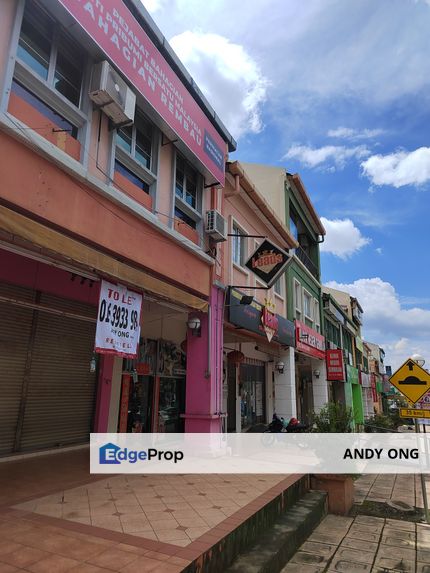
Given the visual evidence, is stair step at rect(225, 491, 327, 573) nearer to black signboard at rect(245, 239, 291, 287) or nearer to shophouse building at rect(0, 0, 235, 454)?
shophouse building at rect(0, 0, 235, 454)

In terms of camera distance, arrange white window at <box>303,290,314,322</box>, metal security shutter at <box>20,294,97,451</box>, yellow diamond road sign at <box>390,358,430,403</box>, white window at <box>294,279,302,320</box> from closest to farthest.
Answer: metal security shutter at <box>20,294,97,451</box> < yellow diamond road sign at <box>390,358,430,403</box> < white window at <box>294,279,302,320</box> < white window at <box>303,290,314,322</box>

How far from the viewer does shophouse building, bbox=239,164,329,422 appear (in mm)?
A: 14789

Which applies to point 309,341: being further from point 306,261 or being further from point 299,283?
point 306,261

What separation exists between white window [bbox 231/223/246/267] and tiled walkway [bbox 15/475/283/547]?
249 inches

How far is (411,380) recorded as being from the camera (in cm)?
889

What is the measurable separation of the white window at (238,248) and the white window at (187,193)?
2.03 m

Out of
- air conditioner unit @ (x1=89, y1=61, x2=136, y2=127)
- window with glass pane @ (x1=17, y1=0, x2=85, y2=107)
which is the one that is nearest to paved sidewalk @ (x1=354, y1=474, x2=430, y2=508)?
air conditioner unit @ (x1=89, y1=61, x2=136, y2=127)

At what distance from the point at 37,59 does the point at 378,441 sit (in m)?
18.3

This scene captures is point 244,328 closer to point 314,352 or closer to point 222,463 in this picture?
point 222,463

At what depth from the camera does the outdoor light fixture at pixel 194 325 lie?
9339mm

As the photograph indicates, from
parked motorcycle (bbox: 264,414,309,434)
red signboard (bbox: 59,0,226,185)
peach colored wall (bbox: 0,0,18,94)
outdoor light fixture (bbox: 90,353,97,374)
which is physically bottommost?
parked motorcycle (bbox: 264,414,309,434)

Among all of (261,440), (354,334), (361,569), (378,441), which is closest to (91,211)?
(361,569)

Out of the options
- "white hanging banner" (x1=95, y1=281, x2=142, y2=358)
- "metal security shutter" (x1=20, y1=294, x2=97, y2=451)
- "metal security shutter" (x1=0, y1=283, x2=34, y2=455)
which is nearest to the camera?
"white hanging banner" (x1=95, y1=281, x2=142, y2=358)

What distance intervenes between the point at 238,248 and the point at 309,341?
6.95m
